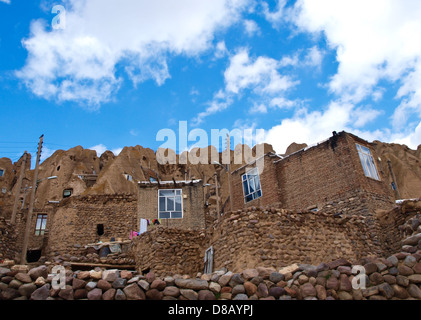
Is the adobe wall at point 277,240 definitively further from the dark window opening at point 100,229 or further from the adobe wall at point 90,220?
the dark window opening at point 100,229

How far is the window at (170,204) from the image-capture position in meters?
24.4

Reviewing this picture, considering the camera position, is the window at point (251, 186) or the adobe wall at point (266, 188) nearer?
the adobe wall at point (266, 188)

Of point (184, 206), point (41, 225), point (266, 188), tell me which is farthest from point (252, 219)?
point (41, 225)

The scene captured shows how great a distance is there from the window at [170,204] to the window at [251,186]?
4.49 metres

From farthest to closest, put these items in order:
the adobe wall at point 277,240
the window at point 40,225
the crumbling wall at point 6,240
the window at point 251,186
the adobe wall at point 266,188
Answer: the window at point 40,225
the window at point 251,186
the adobe wall at point 266,188
the crumbling wall at point 6,240
the adobe wall at point 277,240

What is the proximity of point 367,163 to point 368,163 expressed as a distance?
0.14 m

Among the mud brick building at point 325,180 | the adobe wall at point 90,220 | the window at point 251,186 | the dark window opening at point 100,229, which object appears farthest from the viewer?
the dark window opening at point 100,229

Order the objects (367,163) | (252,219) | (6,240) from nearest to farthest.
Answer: (252,219)
(6,240)
(367,163)

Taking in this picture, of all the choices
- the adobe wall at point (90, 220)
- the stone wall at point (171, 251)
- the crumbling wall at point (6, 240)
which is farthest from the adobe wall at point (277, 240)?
the adobe wall at point (90, 220)

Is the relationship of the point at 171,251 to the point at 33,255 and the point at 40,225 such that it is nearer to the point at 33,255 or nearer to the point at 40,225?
the point at 33,255

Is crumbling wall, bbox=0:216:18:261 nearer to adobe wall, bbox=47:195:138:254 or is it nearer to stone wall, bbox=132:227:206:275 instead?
stone wall, bbox=132:227:206:275

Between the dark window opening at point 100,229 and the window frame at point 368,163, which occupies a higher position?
the window frame at point 368,163

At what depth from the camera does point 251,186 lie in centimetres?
2452
